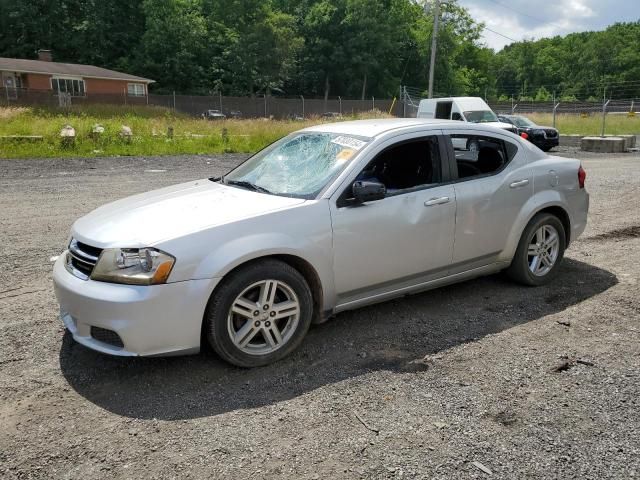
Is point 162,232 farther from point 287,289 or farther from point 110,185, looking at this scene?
point 110,185

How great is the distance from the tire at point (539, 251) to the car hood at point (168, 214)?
7.89 feet

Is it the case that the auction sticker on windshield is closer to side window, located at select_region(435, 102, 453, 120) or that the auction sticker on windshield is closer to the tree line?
side window, located at select_region(435, 102, 453, 120)

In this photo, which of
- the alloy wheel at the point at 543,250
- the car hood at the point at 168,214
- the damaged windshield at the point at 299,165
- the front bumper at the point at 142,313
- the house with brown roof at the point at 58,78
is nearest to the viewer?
the front bumper at the point at 142,313

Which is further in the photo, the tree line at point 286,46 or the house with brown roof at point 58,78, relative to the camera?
the tree line at point 286,46

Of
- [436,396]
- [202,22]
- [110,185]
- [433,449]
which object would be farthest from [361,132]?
[202,22]

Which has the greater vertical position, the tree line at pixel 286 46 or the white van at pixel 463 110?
the tree line at pixel 286 46

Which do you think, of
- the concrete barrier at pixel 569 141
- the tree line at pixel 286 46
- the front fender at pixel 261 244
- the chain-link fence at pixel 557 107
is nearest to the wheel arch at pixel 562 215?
the front fender at pixel 261 244

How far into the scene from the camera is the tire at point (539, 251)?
16.5 ft

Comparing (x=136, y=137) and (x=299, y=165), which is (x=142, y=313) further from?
(x=136, y=137)

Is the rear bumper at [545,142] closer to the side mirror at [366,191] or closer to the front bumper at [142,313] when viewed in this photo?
the side mirror at [366,191]

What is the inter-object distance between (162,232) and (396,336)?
1.93 m

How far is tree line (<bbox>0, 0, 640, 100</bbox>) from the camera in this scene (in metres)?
60.4

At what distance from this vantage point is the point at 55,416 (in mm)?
3082

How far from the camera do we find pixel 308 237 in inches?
146
